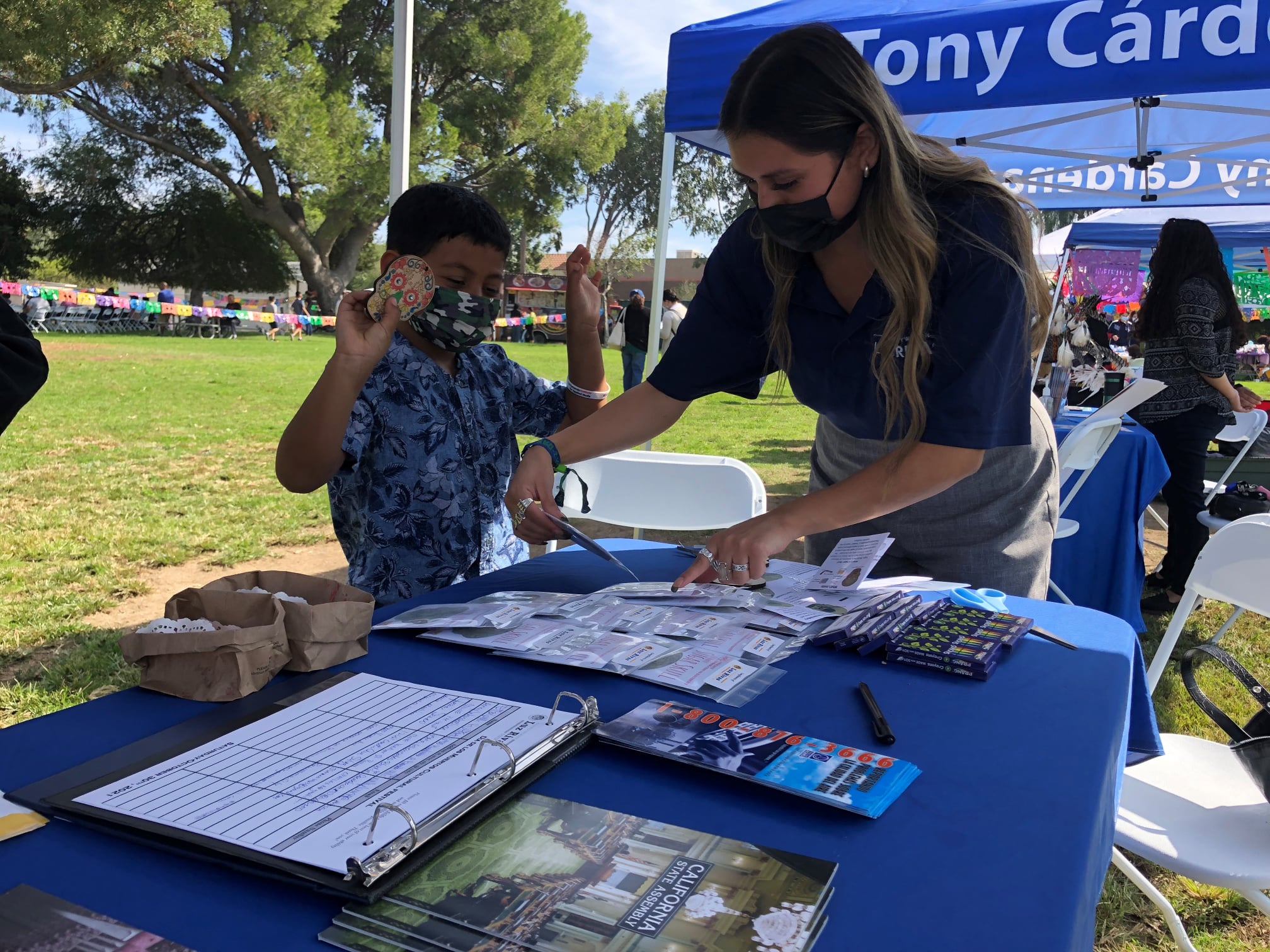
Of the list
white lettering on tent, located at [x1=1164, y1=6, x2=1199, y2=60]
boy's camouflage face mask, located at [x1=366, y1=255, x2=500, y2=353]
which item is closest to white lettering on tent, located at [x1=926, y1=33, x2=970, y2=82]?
white lettering on tent, located at [x1=1164, y1=6, x2=1199, y2=60]

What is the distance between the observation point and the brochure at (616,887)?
1.95 feet

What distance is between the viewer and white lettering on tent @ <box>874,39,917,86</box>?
270cm

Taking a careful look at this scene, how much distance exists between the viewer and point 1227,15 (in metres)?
2.27

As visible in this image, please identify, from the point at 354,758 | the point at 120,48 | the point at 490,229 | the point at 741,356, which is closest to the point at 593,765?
the point at 354,758

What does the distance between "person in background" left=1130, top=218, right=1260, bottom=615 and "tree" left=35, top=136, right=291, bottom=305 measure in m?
30.4

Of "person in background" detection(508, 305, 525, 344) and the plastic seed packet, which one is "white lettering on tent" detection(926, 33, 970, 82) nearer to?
the plastic seed packet

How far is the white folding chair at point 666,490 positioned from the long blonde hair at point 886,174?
1303mm

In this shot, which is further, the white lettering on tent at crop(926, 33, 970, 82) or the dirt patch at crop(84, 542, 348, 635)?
the dirt patch at crop(84, 542, 348, 635)

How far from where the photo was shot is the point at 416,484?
1.73 m

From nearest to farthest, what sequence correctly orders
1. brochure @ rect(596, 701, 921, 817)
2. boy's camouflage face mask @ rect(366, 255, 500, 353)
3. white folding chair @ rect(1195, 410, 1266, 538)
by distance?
brochure @ rect(596, 701, 921, 817), boy's camouflage face mask @ rect(366, 255, 500, 353), white folding chair @ rect(1195, 410, 1266, 538)

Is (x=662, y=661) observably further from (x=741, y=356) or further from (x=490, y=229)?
(x=490, y=229)

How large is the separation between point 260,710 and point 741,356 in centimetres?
112

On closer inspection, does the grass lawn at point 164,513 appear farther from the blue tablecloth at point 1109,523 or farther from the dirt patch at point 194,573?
the blue tablecloth at point 1109,523

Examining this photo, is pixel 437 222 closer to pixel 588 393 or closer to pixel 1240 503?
pixel 588 393
